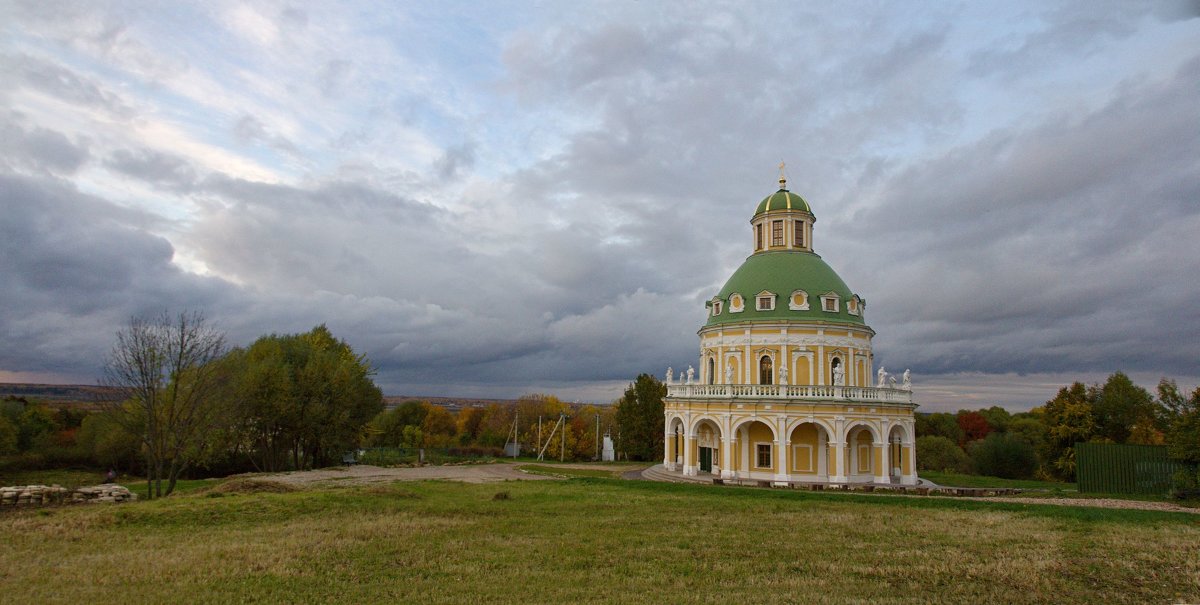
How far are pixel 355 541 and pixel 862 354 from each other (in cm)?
3061

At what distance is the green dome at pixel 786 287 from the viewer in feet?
120

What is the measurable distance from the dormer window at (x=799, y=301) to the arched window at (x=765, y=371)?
315 cm

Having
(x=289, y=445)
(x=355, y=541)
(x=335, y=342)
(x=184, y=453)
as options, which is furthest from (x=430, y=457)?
(x=355, y=541)

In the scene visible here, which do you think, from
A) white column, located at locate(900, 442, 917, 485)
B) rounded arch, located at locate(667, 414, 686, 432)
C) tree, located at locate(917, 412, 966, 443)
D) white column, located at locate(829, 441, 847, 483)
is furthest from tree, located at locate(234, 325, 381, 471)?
tree, located at locate(917, 412, 966, 443)

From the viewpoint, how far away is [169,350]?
26.3 metres

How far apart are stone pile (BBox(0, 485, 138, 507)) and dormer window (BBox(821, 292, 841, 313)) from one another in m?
32.7

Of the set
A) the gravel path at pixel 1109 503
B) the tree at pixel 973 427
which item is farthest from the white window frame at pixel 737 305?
the tree at pixel 973 427

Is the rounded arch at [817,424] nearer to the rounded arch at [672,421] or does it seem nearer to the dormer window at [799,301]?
the dormer window at [799,301]

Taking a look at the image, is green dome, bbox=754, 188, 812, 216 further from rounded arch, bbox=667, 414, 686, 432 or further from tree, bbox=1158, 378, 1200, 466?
tree, bbox=1158, 378, 1200, 466

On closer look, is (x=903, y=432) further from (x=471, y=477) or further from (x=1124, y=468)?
(x=471, y=477)

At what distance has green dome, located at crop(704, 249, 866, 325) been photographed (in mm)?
36688

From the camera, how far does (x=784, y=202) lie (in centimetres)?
4044

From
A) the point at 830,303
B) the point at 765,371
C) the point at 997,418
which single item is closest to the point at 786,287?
the point at 830,303

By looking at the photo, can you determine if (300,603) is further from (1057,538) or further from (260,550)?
(1057,538)
